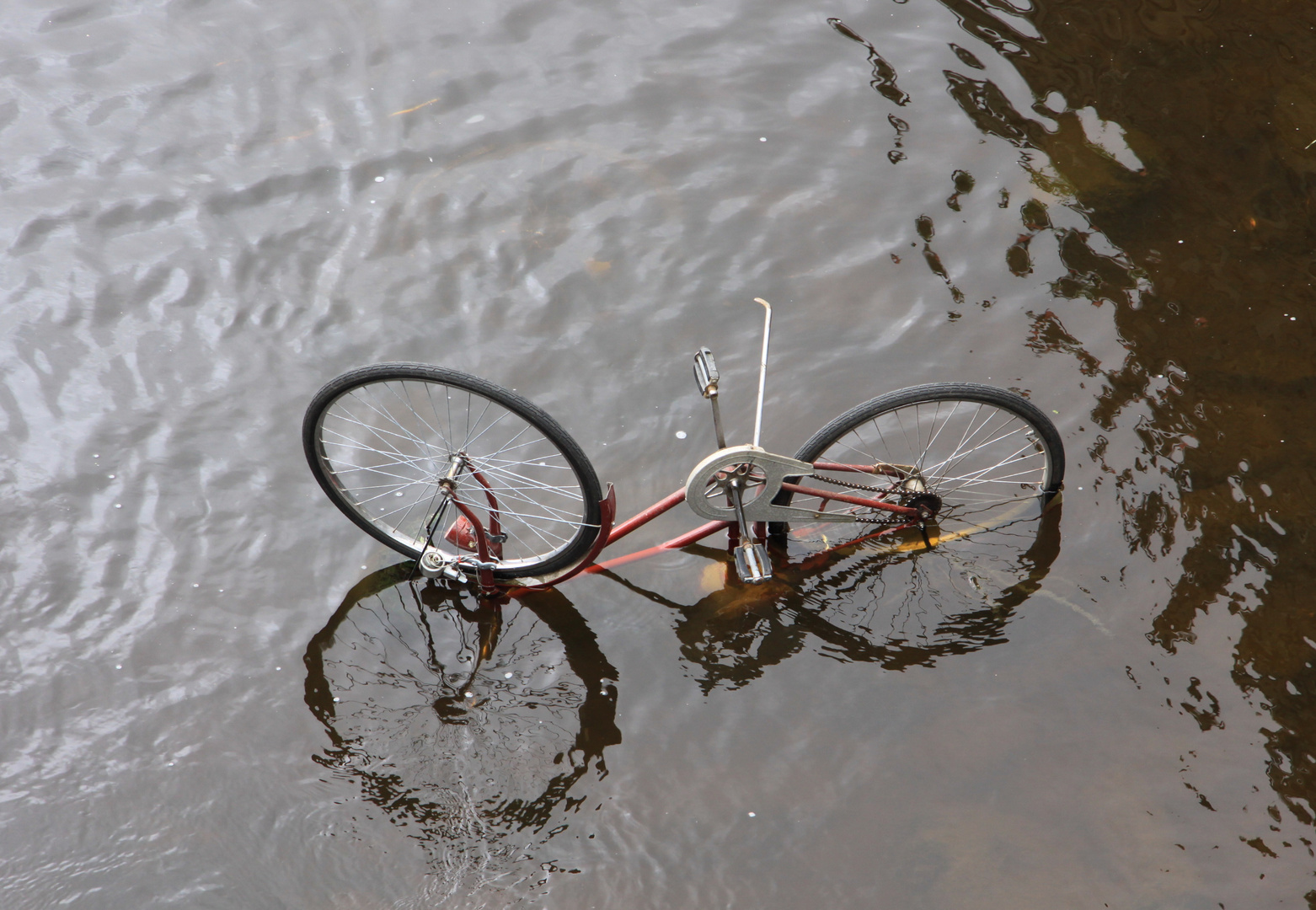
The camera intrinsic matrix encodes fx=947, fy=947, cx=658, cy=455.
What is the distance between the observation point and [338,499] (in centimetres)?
389

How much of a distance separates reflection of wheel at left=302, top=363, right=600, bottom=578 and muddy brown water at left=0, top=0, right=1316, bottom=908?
25cm

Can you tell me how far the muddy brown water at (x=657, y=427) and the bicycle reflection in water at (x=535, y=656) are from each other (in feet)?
0.06

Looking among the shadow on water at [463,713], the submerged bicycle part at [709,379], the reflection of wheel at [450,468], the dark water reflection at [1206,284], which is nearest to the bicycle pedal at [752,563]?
the submerged bicycle part at [709,379]

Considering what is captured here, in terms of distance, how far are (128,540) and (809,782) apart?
3.17 metres

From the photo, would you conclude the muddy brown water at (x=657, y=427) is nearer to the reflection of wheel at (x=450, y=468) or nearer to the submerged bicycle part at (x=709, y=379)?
the reflection of wheel at (x=450, y=468)

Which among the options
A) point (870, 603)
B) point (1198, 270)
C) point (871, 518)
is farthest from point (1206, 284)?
point (870, 603)

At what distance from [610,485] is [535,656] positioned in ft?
3.08

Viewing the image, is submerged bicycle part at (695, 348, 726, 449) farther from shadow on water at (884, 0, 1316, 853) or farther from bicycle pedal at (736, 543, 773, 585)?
shadow on water at (884, 0, 1316, 853)

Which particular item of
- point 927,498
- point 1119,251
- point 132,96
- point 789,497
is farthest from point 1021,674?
point 132,96

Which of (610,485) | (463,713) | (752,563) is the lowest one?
(463,713)

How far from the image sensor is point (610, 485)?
347cm

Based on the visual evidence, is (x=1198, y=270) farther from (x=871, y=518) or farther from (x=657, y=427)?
(x=657, y=427)

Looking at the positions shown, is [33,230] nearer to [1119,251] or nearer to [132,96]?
[132,96]

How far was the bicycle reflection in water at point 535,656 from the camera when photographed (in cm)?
355
